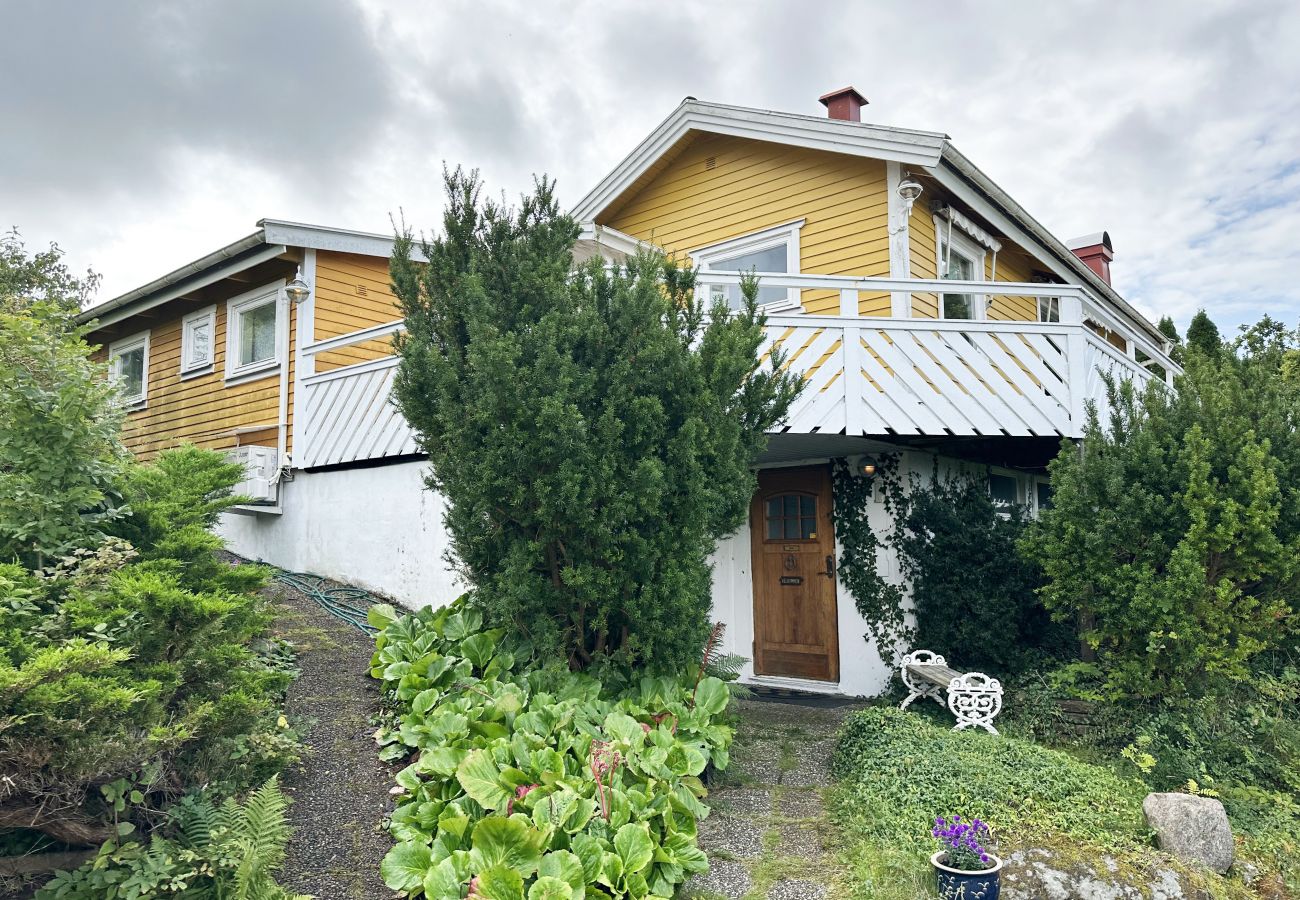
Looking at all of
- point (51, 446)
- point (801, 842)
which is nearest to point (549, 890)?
point (801, 842)

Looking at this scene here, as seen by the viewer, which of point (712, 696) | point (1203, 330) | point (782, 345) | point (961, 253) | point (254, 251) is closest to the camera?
point (712, 696)

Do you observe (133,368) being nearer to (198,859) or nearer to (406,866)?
(198,859)

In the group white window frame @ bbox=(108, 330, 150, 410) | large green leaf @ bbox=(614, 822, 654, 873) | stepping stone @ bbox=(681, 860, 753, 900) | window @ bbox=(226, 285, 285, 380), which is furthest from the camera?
white window frame @ bbox=(108, 330, 150, 410)

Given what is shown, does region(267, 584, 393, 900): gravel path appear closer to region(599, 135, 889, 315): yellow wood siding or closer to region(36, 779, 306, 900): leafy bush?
region(36, 779, 306, 900): leafy bush

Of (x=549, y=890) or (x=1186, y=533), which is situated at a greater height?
(x=1186, y=533)

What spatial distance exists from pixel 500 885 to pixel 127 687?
1.41 meters

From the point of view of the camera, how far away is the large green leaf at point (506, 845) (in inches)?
108

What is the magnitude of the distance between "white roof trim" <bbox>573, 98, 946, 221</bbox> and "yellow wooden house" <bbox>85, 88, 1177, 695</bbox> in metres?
0.02

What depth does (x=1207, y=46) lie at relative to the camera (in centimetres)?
842

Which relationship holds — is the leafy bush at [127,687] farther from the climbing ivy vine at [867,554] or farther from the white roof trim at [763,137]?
the white roof trim at [763,137]

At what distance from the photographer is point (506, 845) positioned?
2.77 m

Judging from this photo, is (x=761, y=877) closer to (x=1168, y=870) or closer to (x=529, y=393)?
(x=1168, y=870)

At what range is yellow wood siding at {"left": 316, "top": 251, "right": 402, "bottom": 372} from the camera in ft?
31.1

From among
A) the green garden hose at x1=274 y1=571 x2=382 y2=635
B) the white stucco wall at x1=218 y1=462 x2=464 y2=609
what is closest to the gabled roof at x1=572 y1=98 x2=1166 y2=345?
the white stucco wall at x1=218 y1=462 x2=464 y2=609
